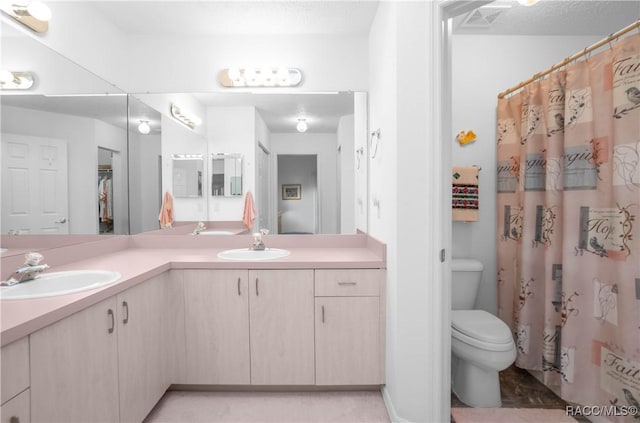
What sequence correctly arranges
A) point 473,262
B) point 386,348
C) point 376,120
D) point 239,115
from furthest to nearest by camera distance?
point 239,115 → point 473,262 → point 376,120 → point 386,348

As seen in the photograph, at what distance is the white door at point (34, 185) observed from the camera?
137 cm

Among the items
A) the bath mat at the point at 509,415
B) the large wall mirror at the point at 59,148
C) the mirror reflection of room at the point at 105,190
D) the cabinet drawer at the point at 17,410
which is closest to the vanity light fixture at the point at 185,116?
the large wall mirror at the point at 59,148

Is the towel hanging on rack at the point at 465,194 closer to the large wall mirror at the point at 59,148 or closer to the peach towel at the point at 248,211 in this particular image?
the peach towel at the point at 248,211

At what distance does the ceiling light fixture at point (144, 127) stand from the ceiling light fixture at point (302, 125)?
108 cm

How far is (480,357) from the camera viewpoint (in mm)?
1647

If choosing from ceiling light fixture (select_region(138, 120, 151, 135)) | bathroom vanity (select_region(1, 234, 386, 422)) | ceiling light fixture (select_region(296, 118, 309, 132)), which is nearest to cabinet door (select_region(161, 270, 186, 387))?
bathroom vanity (select_region(1, 234, 386, 422))

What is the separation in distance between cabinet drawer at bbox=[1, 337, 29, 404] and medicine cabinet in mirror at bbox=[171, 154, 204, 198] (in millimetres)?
1507

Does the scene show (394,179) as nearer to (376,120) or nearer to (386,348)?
(376,120)

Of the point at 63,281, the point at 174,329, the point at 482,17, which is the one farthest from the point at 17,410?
the point at 482,17

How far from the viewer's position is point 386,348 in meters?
1.75

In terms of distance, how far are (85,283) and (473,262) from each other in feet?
7.45

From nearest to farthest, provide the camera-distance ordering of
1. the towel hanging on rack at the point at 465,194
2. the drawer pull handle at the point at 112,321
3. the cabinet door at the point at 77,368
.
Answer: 1. the cabinet door at the point at 77,368
2. the drawer pull handle at the point at 112,321
3. the towel hanging on rack at the point at 465,194

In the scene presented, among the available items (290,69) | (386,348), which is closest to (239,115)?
(290,69)

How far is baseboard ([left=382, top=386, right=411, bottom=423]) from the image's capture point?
153 centimetres
